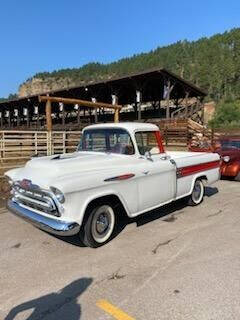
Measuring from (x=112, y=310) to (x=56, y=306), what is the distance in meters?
0.61

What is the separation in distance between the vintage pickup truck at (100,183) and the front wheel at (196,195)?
0.46m

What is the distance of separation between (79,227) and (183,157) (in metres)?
3.45

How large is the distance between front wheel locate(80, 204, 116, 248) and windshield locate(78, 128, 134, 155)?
Result: 126 centimetres

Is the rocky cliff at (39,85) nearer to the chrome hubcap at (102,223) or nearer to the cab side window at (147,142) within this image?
the cab side window at (147,142)

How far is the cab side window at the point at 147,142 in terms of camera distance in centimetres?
675

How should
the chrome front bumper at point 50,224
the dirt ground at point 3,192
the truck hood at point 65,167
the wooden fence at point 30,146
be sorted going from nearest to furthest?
the chrome front bumper at point 50,224 < the truck hood at point 65,167 < the dirt ground at point 3,192 < the wooden fence at point 30,146

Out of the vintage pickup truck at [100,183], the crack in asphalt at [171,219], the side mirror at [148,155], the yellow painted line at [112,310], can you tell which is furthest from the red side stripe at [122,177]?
the yellow painted line at [112,310]

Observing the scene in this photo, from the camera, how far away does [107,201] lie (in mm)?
5816

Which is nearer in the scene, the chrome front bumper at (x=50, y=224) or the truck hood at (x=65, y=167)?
the chrome front bumper at (x=50, y=224)

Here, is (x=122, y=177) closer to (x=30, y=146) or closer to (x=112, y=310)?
(x=112, y=310)

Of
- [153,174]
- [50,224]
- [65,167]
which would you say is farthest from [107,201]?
[153,174]

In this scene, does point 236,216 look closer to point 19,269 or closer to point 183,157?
point 183,157

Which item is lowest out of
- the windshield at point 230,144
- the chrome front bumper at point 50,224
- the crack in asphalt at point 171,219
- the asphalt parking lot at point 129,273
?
the asphalt parking lot at point 129,273

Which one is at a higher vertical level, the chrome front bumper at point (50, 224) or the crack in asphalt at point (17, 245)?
the chrome front bumper at point (50, 224)
